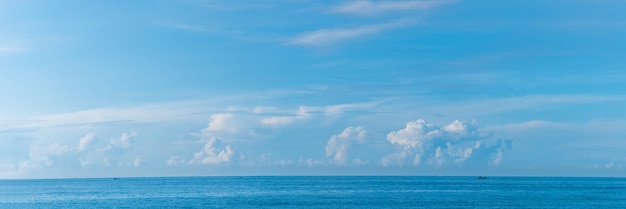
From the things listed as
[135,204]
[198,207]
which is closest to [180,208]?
[198,207]

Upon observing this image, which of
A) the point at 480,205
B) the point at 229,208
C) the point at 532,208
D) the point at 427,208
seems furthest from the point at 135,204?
the point at 532,208

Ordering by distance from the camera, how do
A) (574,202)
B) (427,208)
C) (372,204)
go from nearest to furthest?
(427,208)
(372,204)
(574,202)

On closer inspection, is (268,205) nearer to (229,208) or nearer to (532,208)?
(229,208)

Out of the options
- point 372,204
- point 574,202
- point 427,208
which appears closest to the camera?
point 427,208

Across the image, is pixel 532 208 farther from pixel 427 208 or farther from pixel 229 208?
pixel 229 208

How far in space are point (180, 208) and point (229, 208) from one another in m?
8.90

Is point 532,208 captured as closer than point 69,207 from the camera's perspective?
Yes

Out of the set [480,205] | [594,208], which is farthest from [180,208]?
[594,208]

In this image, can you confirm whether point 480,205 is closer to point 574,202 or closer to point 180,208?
point 574,202

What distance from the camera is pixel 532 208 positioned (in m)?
114

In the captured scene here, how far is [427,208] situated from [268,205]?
29618 mm

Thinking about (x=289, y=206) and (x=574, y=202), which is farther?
(x=574, y=202)

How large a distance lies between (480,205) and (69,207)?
77618 mm

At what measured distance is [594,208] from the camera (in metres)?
117
